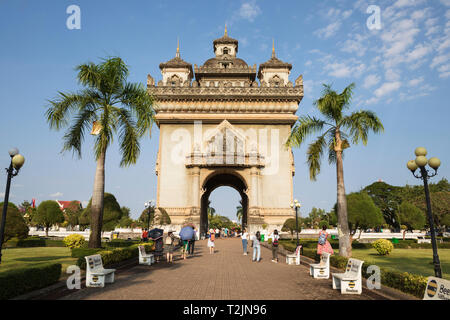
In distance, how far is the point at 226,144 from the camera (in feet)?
120

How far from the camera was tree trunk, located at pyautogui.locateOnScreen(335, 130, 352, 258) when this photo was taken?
1360 centimetres

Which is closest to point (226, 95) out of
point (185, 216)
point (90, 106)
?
point (185, 216)

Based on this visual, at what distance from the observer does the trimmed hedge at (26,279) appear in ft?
22.8

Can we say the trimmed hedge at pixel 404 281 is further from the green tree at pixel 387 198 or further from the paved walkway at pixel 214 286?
the green tree at pixel 387 198

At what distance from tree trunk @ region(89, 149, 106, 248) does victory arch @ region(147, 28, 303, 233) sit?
21433 mm

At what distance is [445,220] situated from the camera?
1711 inches

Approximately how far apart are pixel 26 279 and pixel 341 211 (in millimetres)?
11884

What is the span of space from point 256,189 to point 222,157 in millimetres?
5344

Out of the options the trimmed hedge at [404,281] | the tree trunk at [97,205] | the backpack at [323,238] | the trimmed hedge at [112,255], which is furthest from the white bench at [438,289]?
the tree trunk at [97,205]

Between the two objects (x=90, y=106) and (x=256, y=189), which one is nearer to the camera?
(x=90, y=106)

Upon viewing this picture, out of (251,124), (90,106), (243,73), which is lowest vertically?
(90,106)
